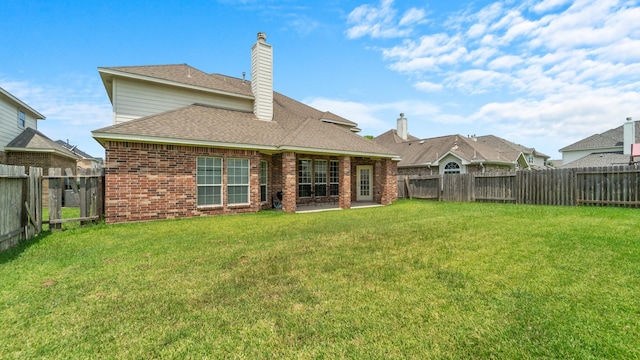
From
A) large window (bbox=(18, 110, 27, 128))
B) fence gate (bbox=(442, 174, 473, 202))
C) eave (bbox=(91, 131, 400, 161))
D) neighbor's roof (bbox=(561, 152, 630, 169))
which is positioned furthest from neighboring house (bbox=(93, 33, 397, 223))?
neighbor's roof (bbox=(561, 152, 630, 169))

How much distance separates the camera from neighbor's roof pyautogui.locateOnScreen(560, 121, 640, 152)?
31289mm

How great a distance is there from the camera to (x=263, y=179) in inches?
519

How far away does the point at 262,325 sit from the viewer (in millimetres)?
2869

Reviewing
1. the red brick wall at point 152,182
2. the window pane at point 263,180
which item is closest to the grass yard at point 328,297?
the red brick wall at point 152,182

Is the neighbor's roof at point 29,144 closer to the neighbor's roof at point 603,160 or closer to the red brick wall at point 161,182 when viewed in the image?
the red brick wall at point 161,182

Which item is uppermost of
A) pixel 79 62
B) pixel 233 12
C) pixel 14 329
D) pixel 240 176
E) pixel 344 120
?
pixel 233 12

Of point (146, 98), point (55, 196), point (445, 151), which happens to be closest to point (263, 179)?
point (146, 98)

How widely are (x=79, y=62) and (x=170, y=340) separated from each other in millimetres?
15143

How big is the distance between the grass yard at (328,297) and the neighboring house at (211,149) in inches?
141

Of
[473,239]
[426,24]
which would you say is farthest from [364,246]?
[426,24]

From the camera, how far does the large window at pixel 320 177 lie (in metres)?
15.3

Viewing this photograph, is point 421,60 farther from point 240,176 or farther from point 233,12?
point 240,176

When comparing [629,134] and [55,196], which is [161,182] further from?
[629,134]

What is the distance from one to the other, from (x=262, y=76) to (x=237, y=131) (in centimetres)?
375
